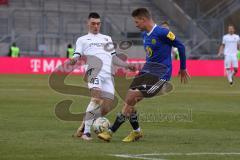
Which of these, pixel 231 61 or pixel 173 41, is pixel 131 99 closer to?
pixel 173 41

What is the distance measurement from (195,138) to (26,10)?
4027 centimetres

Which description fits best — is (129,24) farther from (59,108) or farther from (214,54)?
(59,108)

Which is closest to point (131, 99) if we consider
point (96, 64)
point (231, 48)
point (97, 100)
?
point (97, 100)

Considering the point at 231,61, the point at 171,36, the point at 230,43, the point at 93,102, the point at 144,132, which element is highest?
the point at 171,36

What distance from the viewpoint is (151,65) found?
12797 mm

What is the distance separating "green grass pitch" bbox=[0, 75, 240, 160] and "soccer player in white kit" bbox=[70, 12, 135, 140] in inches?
23.6

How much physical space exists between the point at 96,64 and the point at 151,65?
1144mm

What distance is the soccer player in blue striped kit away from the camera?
41.4 ft

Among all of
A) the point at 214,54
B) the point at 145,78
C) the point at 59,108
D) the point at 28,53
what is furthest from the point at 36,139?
the point at 214,54

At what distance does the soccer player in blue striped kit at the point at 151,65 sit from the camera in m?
12.6

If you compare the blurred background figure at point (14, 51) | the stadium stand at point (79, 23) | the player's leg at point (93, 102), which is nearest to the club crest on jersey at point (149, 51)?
the player's leg at point (93, 102)

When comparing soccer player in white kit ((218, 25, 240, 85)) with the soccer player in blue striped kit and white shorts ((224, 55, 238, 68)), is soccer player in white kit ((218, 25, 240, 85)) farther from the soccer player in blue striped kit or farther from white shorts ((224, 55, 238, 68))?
the soccer player in blue striped kit

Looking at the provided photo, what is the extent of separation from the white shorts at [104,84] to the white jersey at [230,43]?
73.1 feet

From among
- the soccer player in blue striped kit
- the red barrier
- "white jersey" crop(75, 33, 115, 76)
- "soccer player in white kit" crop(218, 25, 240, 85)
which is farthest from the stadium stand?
the soccer player in blue striped kit
